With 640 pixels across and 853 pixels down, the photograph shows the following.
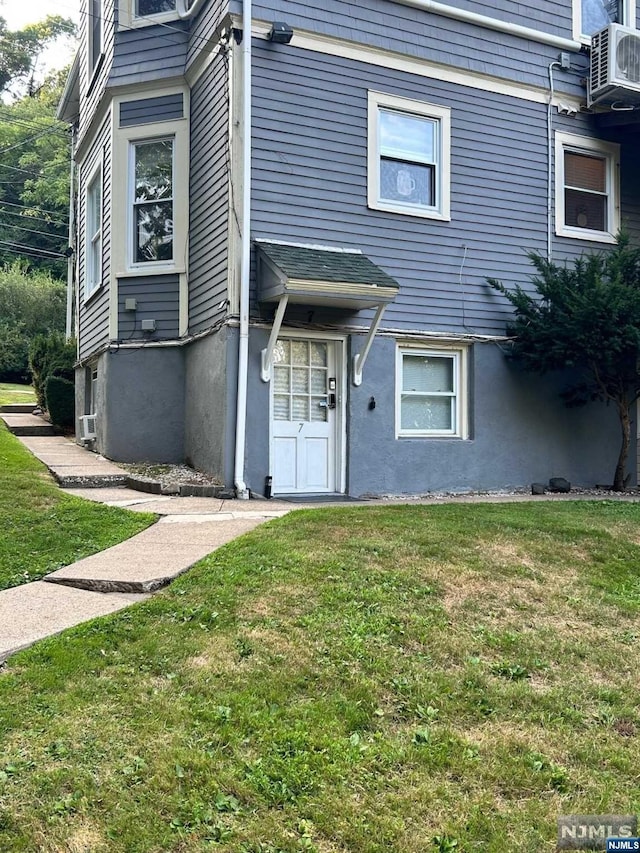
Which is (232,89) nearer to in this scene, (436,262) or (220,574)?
(436,262)

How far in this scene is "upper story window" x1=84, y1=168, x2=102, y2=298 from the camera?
36.6ft

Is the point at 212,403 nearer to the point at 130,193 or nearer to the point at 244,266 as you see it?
the point at 244,266

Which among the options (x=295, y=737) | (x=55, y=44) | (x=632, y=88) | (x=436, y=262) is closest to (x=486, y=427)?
(x=436, y=262)

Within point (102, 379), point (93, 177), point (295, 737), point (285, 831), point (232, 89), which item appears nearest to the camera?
point (285, 831)

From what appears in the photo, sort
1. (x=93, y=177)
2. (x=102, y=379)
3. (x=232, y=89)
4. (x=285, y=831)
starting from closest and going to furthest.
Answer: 1. (x=285, y=831)
2. (x=232, y=89)
3. (x=102, y=379)
4. (x=93, y=177)

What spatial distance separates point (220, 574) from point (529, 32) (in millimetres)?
8682

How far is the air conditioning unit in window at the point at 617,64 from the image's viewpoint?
959 cm

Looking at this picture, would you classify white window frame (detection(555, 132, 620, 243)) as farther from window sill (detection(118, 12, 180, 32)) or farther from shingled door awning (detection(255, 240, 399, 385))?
window sill (detection(118, 12, 180, 32))

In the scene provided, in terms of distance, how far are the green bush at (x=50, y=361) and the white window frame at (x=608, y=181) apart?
357 inches

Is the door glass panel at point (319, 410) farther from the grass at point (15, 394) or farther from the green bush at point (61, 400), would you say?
the grass at point (15, 394)

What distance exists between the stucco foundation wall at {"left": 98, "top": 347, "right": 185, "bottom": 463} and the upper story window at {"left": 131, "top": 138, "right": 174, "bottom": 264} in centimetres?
130

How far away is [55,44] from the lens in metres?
41.9

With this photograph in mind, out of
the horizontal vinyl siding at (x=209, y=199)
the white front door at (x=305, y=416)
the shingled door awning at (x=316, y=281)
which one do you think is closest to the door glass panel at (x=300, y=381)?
the white front door at (x=305, y=416)

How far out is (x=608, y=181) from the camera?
34.1ft
